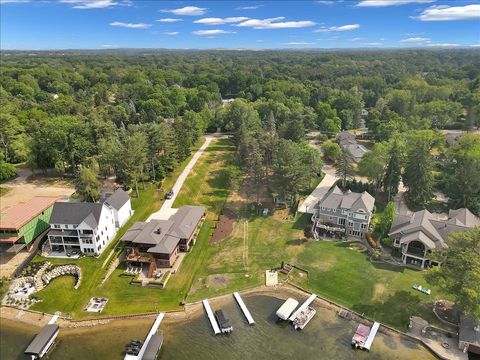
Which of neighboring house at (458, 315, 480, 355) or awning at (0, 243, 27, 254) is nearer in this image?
neighboring house at (458, 315, 480, 355)

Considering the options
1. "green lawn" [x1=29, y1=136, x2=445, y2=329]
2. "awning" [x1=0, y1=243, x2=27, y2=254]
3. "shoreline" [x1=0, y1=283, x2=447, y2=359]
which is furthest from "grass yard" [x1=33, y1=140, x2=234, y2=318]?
"awning" [x1=0, y1=243, x2=27, y2=254]

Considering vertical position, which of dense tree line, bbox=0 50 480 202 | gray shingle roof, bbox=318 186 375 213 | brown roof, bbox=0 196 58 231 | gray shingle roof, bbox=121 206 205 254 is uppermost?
dense tree line, bbox=0 50 480 202

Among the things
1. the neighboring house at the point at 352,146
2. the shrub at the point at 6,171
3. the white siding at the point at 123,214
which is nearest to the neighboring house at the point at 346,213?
the neighboring house at the point at 352,146

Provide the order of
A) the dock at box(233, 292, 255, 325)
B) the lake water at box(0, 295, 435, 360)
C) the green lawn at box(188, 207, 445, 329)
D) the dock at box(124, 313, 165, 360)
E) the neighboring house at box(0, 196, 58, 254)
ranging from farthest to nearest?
the neighboring house at box(0, 196, 58, 254), the green lawn at box(188, 207, 445, 329), the dock at box(233, 292, 255, 325), the lake water at box(0, 295, 435, 360), the dock at box(124, 313, 165, 360)

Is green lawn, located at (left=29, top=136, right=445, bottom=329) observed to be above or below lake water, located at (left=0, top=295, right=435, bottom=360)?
above

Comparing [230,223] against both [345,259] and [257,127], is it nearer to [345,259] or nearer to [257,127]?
[345,259]

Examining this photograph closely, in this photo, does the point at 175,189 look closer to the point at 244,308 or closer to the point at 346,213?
the point at 346,213

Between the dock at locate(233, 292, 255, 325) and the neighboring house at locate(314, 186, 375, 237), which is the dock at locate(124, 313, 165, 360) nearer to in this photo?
the dock at locate(233, 292, 255, 325)

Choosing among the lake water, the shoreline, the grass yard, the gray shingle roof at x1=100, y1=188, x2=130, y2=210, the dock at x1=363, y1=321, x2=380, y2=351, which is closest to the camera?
the lake water
